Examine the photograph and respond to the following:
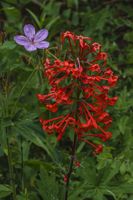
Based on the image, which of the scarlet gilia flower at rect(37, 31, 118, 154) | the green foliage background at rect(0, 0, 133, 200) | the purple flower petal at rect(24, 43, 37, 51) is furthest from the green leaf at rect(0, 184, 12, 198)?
the purple flower petal at rect(24, 43, 37, 51)

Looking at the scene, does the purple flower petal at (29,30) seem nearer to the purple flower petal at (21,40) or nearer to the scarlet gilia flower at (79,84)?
the purple flower petal at (21,40)

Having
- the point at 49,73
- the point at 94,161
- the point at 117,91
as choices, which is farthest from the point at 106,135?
the point at 117,91

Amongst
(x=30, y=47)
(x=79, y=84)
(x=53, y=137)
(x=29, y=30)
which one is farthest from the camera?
(x=53, y=137)

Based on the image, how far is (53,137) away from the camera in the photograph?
325 cm

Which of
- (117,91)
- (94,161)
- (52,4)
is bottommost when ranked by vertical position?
(94,161)

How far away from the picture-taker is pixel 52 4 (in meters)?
4.67

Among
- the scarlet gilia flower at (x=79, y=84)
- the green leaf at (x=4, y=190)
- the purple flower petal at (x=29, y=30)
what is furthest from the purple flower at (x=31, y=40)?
Answer: the green leaf at (x=4, y=190)

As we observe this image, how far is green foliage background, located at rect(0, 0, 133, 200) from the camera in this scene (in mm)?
2498

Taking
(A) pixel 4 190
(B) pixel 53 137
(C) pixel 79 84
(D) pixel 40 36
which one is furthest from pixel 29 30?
(B) pixel 53 137

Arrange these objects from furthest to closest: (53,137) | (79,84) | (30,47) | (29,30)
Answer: (53,137)
(29,30)
(30,47)
(79,84)

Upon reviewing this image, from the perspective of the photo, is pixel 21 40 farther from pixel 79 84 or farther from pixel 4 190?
pixel 4 190

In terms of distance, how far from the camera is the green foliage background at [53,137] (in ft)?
8.20

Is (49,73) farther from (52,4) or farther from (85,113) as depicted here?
(52,4)

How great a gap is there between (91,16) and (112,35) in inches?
11.0
